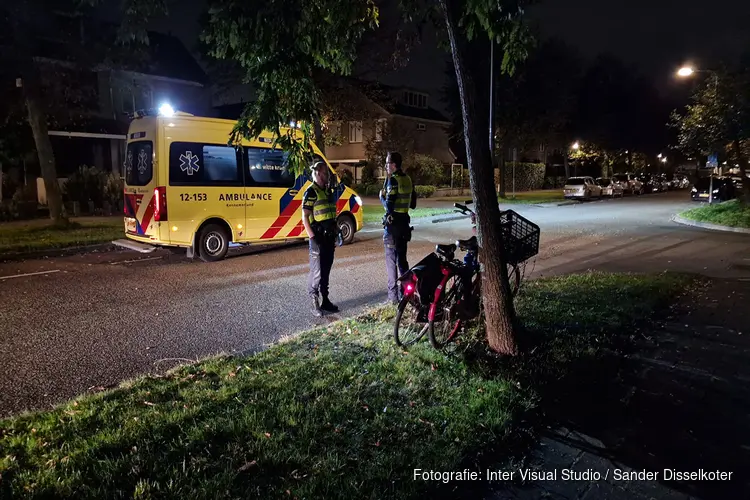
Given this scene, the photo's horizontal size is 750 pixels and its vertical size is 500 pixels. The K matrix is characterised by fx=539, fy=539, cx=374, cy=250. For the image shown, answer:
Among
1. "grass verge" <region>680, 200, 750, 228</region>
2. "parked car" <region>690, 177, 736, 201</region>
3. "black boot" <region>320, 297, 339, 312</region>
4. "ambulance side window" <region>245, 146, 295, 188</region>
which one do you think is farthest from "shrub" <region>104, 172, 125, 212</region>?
"parked car" <region>690, 177, 736, 201</region>

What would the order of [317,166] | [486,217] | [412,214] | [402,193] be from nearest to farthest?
[486,217] < [317,166] < [402,193] < [412,214]

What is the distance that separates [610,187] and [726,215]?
19.3 metres

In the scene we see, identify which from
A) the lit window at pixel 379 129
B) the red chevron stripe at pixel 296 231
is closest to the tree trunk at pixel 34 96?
the red chevron stripe at pixel 296 231

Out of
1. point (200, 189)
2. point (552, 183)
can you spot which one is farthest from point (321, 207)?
point (552, 183)

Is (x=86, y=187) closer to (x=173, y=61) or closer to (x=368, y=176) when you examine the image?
(x=173, y=61)

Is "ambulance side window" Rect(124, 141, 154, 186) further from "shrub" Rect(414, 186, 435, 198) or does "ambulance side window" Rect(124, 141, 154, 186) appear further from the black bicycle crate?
"shrub" Rect(414, 186, 435, 198)

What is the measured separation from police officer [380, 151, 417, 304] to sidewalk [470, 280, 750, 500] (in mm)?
2803

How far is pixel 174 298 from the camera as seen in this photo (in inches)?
300

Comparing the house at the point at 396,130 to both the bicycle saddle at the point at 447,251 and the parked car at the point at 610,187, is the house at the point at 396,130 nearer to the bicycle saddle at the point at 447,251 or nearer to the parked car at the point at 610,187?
the parked car at the point at 610,187

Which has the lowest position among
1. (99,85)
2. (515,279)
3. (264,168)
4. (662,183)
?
(515,279)

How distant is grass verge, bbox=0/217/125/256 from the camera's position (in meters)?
11.4

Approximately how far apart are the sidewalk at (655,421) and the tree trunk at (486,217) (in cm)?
74

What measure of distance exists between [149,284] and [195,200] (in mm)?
2222

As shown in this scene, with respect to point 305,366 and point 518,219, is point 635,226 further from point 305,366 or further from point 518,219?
point 305,366
